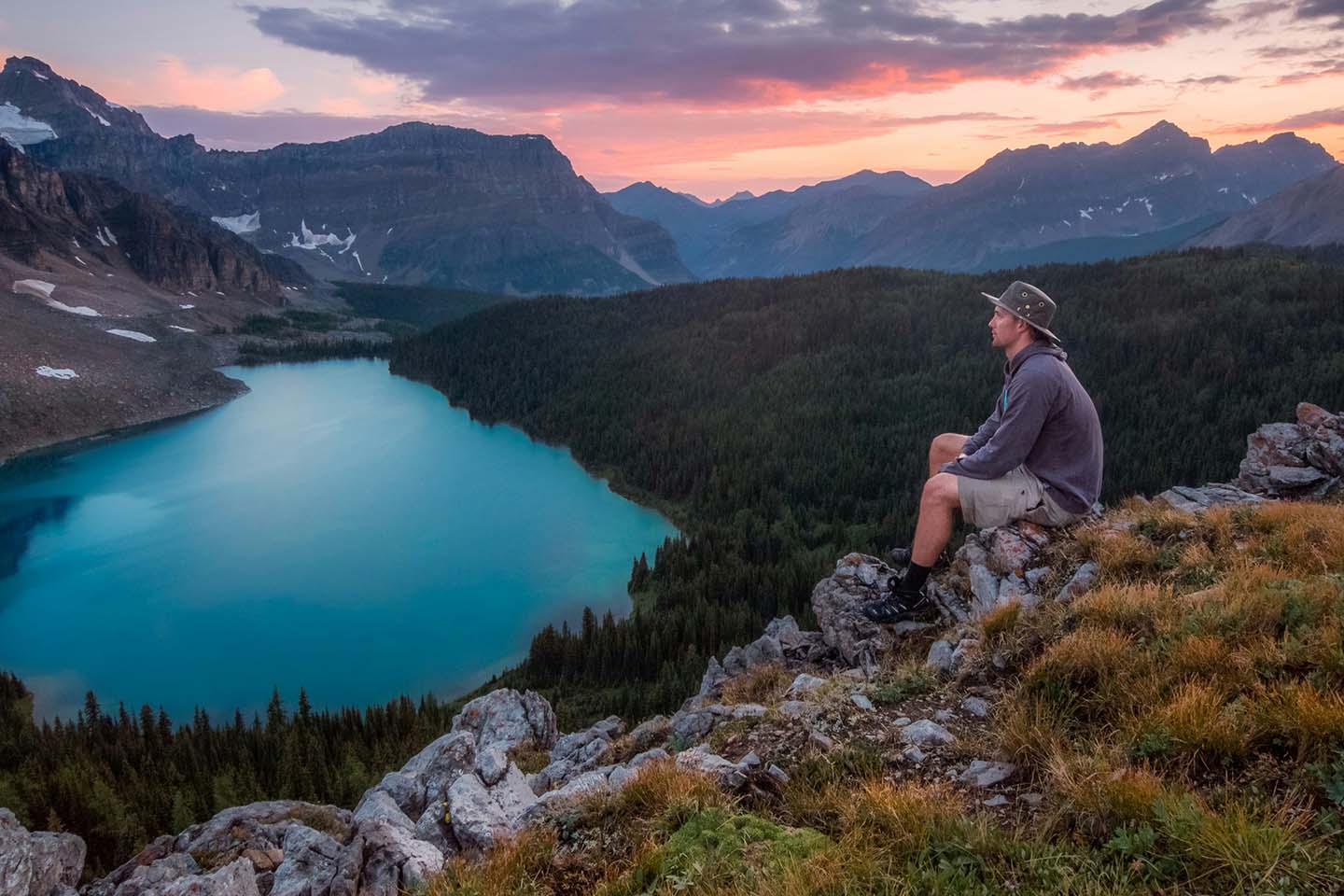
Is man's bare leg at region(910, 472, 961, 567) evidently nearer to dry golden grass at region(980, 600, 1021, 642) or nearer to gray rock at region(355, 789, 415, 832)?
dry golden grass at region(980, 600, 1021, 642)

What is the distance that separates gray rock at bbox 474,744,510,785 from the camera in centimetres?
1009

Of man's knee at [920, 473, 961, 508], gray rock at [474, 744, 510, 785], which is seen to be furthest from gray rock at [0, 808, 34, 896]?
man's knee at [920, 473, 961, 508]

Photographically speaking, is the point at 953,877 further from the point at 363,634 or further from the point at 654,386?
the point at 654,386

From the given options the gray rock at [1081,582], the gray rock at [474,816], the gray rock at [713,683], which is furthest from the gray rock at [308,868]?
the gray rock at [1081,582]

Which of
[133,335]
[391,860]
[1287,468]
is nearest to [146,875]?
[391,860]

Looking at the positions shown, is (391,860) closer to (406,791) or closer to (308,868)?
(308,868)

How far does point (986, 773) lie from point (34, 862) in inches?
481

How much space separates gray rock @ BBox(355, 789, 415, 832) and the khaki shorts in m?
8.42

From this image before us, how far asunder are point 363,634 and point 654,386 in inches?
2850

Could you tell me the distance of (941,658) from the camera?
27.5ft

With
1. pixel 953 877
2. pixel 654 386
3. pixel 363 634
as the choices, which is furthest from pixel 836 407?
pixel 953 877

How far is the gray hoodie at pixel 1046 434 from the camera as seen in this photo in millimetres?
9117

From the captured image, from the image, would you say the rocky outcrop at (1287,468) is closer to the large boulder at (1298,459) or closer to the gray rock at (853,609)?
the large boulder at (1298,459)

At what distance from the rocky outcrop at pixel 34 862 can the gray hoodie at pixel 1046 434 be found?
13.2 metres
